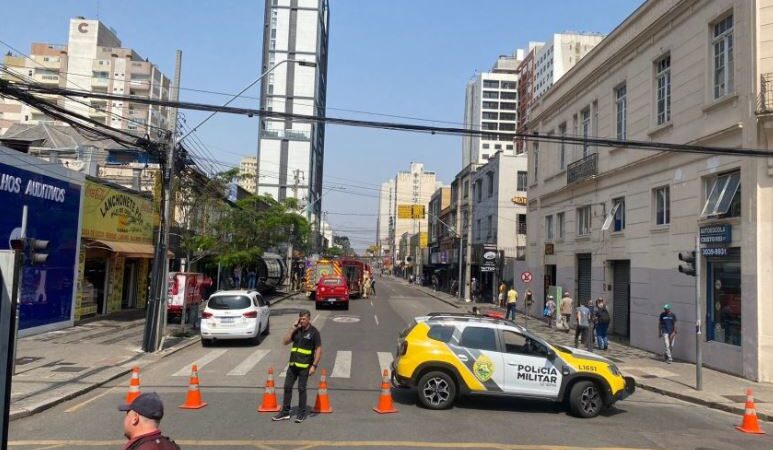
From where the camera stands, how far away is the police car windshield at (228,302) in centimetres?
1894

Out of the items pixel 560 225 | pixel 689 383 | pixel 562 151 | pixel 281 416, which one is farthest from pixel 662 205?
Result: pixel 281 416

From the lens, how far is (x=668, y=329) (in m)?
18.1

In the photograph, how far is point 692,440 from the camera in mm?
9281

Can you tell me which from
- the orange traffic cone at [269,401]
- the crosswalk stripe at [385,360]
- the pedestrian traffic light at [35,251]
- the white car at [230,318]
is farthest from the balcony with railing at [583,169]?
the pedestrian traffic light at [35,251]

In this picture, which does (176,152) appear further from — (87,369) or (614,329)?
(614,329)

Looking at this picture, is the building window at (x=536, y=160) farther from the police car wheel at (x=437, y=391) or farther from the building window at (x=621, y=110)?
the police car wheel at (x=437, y=391)

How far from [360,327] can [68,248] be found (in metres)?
11.2

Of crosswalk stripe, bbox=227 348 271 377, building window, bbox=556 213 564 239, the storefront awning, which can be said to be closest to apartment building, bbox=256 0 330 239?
building window, bbox=556 213 564 239

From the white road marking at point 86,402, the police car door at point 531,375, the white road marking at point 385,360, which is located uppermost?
the police car door at point 531,375

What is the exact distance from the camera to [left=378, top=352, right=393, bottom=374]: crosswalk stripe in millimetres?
15545

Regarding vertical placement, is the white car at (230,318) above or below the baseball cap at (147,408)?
below

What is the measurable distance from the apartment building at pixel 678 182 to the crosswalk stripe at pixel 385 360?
7.62 metres

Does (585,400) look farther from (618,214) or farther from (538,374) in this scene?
(618,214)

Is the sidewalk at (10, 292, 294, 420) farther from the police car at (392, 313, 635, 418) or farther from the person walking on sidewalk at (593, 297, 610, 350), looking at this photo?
the person walking on sidewalk at (593, 297, 610, 350)
